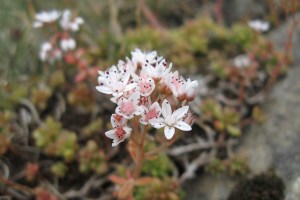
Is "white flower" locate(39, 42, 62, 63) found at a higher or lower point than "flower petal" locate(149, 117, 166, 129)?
higher

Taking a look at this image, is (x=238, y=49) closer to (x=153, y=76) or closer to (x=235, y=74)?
(x=235, y=74)

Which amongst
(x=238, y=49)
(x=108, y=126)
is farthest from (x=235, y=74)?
(x=108, y=126)

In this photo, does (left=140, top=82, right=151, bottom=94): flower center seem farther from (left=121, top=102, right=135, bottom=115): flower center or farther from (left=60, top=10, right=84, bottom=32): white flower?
(left=60, top=10, right=84, bottom=32): white flower

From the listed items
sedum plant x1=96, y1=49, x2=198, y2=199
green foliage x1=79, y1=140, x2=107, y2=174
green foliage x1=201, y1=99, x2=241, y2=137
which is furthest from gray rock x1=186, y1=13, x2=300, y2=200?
sedum plant x1=96, y1=49, x2=198, y2=199

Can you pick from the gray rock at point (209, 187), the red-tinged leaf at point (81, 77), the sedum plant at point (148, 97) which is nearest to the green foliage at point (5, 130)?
the red-tinged leaf at point (81, 77)

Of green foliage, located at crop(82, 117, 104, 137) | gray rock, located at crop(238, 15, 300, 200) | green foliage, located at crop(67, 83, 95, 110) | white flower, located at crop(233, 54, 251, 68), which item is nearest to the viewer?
gray rock, located at crop(238, 15, 300, 200)

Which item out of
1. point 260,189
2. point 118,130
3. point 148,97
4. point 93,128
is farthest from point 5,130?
point 260,189
